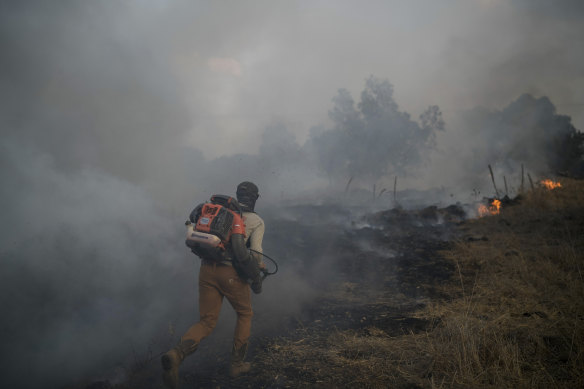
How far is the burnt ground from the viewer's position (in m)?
3.19

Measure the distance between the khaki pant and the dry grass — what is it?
0.45m

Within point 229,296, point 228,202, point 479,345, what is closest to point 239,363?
point 229,296

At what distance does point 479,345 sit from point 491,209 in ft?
48.3

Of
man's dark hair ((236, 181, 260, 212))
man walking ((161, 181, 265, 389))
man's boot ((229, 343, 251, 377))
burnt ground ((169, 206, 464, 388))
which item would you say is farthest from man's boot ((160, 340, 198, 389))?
man's dark hair ((236, 181, 260, 212))

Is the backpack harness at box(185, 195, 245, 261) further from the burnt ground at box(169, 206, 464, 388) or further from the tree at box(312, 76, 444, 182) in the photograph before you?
the tree at box(312, 76, 444, 182)

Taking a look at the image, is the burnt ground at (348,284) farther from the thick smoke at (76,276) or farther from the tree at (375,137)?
the tree at (375,137)

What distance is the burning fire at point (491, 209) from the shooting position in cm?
1460

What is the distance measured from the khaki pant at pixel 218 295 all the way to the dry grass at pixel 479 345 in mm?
454

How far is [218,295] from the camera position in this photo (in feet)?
10.4

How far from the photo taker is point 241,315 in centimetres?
321

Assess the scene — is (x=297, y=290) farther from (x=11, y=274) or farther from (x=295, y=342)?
(x=11, y=274)

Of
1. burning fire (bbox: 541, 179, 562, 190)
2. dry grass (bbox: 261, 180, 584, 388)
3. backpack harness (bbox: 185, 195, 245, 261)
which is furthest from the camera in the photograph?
burning fire (bbox: 541, 179, 562, 190)

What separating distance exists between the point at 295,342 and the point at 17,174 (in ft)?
18.5

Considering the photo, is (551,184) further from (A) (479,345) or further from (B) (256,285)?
(B) (256,285)
